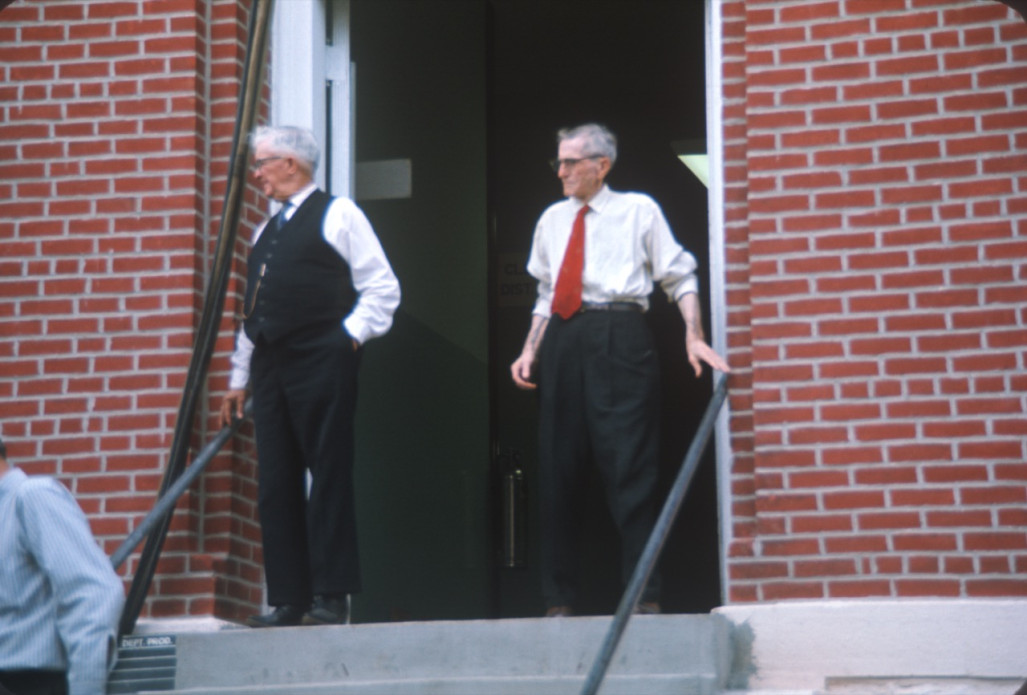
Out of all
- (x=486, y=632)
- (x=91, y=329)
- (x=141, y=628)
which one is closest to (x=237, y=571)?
(x=141, y=628)

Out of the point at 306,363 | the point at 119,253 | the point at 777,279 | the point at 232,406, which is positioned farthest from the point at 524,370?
the point at 119,253

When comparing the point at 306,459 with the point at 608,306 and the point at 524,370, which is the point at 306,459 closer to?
the point at 524,370

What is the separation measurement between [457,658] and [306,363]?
1.24 m

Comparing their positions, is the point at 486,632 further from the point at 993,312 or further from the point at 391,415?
the point at 391,415

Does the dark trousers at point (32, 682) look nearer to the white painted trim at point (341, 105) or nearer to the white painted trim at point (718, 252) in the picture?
the white painted trim at point (718, 252)

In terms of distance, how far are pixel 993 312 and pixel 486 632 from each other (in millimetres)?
2076

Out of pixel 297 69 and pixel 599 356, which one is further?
pixel 297 69

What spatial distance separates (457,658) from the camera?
195 inches

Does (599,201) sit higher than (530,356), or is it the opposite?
(599,201)

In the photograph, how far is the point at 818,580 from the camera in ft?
18.0

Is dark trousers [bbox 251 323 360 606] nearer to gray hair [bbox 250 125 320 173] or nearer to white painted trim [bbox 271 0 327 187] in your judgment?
gray hair [bbox 250 125 320 173]

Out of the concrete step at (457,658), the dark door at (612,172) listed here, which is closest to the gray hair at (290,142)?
the concrete step at (457,658)

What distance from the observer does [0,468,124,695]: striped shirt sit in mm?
4094

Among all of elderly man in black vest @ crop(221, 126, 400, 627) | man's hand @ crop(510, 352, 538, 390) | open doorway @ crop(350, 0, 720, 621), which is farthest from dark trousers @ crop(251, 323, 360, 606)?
open doorway @ crop(350, 0, 720, 621)
